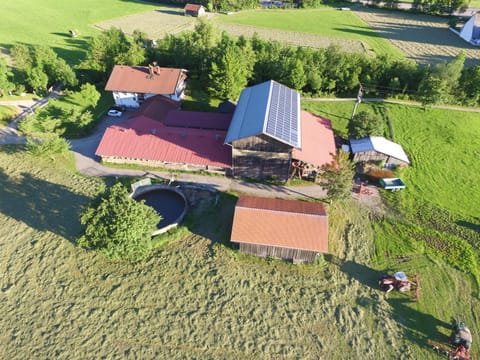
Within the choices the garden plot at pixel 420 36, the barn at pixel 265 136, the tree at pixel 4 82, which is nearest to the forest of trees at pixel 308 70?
the barn at pixel 265 136

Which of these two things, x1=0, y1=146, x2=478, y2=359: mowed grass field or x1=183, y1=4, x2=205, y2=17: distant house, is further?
x1=183, y1=4, x2=205, y2=17: distant house

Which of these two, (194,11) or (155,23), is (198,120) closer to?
(155,23)

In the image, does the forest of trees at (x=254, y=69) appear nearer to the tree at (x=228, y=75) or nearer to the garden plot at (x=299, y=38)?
the tree at (x=228, y=75)

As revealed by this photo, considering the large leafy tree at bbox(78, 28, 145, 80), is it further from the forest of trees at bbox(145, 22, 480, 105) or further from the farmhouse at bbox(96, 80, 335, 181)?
the farmhouse at bbox(96, 80, 335, 181)

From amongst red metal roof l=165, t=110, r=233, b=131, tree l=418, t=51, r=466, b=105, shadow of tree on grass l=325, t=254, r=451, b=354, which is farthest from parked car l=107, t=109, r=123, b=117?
tree l=418, t=51, r=466, b=105

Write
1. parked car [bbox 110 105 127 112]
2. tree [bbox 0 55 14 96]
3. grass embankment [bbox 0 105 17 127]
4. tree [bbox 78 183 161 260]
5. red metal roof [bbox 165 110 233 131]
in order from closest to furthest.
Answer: tree [bbox 78 183 161 260] < red metal roof [bbox 165 110 233 131] < grass embankment [bbox 0 105 17 127] < tree [bbox 0 55 14 96] < parked car [bbox 110 105 127 112]

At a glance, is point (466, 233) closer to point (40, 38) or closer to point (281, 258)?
point (281, 258)

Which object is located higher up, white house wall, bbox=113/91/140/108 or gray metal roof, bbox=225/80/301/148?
gray metal roof, bbox=225/80/301/148
